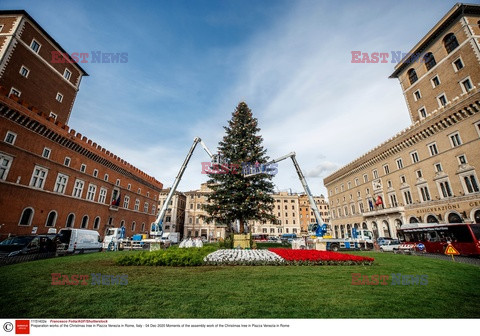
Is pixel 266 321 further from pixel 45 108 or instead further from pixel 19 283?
pixel 45 108

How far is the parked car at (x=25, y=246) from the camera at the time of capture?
13.1 meters

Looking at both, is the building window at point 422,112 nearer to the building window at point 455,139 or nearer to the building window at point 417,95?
the building window at point 417,95

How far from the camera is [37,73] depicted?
27.3m

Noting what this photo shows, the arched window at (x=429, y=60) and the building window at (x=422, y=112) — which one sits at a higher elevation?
the arched window at (x=429, y=60)

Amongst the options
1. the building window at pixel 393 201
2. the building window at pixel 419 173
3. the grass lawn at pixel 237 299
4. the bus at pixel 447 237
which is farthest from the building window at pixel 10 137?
the building window at pixel 393 201

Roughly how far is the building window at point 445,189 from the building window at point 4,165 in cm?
4972

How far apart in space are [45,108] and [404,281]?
4040 cm

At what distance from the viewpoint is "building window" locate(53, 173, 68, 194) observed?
25.4 metres

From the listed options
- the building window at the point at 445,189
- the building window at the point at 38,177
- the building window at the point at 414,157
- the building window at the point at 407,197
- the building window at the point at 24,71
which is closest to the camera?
the building window at the point at 38,177

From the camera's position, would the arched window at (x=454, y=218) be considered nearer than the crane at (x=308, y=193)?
No

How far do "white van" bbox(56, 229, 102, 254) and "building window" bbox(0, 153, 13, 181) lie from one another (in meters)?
8.17

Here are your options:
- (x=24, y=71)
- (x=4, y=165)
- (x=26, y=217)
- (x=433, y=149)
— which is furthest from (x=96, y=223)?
(x=433, y=149)

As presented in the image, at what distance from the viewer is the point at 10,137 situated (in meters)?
20.3

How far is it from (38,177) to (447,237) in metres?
41.6
